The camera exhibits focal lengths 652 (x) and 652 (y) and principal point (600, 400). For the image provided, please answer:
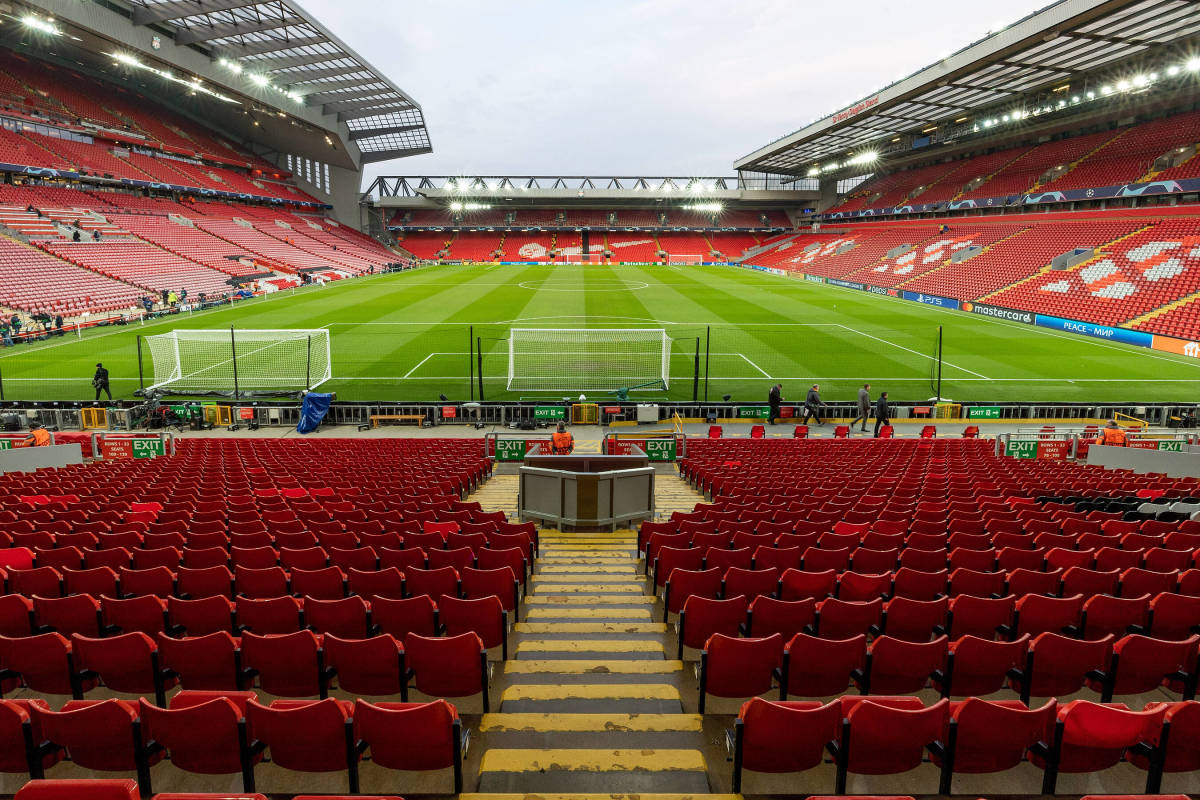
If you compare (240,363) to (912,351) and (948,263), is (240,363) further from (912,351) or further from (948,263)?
(948,263)

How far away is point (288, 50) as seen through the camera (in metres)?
53.8

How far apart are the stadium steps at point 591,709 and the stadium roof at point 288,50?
51260 millimetres

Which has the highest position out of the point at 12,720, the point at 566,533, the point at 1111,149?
the point at 1111,149

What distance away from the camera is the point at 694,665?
18.1 ft

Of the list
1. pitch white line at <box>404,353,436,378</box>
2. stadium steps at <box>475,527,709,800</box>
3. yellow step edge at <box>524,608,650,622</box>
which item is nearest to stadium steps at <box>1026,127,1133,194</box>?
pitch white line at <box>404,353,436,378</box>

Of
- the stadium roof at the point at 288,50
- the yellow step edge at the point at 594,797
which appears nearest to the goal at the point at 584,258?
the stadium roof at the point at 288,50

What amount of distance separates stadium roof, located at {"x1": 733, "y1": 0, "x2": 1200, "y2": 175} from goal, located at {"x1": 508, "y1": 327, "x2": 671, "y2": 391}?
25617 millimetres

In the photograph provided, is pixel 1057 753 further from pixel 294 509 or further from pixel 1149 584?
pixel 294 509

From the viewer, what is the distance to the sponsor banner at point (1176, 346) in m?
30.2

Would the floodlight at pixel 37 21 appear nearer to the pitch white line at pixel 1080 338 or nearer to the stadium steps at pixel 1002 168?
the pitch white line at pixel 1080 338

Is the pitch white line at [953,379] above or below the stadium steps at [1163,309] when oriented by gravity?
below

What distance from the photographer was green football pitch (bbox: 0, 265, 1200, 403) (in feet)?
82.3

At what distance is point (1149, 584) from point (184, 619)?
8.36 meters

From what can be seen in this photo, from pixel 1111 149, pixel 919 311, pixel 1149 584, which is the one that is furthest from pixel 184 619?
pixel 1111 149
